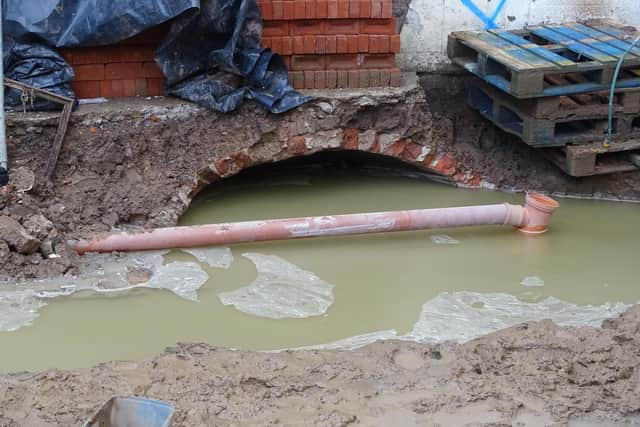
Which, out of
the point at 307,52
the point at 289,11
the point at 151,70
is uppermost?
the point at 289,11

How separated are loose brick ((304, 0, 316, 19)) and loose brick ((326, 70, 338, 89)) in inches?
16.9

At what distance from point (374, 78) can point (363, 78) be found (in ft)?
0.28

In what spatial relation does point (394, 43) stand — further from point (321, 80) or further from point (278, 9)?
A: point (278, 9)

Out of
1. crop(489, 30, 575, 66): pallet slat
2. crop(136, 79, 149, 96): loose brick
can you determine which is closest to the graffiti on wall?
crop(489, 30, 575, 66): pallet slat

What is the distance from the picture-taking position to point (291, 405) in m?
3.43

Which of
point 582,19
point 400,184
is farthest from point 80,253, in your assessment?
point 582,19

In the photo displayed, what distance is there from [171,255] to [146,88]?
4.95ft

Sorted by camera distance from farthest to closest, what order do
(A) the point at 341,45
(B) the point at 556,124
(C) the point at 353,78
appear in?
(B) the point at 556,124 → (C) the point at 353,78 → (A) the point at 341,45

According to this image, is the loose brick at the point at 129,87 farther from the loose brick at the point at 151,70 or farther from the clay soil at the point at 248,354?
the clay soil at the point at 248,354

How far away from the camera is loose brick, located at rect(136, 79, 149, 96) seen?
19.5ft

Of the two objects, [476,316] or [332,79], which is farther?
[332,79]

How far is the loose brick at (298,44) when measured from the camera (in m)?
5.97

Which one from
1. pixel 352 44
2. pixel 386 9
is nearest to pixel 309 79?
pixel 352 44

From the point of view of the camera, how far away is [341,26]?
6016 millimetres
